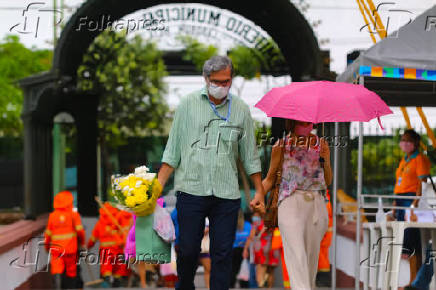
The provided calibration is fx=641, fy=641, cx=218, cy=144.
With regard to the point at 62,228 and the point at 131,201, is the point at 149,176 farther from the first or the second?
the point at 62,228

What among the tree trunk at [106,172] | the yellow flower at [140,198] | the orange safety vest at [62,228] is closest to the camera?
the yellow flower at [140,198]

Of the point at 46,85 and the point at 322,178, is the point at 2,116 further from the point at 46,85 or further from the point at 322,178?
the point at 322,178

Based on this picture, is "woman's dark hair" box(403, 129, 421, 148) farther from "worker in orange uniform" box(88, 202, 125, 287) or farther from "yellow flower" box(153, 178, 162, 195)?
"worker in orange uniform" box(88, 202, 125, 287)

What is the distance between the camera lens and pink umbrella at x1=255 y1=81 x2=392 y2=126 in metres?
4.33

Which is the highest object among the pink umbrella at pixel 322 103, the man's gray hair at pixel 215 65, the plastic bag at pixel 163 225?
the man's gray hair at pixel 215 65

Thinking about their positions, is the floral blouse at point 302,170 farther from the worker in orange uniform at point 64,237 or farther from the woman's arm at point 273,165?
the worker in orange uniform at point 64,237

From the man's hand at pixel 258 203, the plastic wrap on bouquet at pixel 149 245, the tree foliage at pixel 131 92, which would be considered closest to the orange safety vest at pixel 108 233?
the tree foliage at pixel 131 92

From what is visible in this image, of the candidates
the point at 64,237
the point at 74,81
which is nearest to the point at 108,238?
the point at 64,237

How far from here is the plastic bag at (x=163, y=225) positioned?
4270 mm

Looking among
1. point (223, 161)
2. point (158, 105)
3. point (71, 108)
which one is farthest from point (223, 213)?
point (158, 105)

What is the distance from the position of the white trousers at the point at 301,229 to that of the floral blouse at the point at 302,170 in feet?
0.17

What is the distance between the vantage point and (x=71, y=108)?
33.4 feet

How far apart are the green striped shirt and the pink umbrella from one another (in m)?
0.28

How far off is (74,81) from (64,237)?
2204mm
